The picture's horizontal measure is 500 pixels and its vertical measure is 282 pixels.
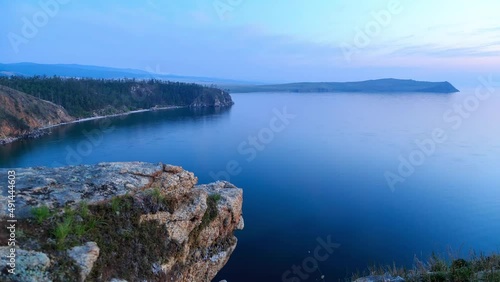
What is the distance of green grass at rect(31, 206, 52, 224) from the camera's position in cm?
816

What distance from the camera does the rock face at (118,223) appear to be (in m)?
7.73

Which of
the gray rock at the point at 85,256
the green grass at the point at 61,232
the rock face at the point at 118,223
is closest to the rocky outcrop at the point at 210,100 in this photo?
the rock face at the point at 118,223

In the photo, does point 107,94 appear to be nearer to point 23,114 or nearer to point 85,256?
point 23,114

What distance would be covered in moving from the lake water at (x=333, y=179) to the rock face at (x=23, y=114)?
547cm

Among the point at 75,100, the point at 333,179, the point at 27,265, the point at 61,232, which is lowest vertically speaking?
the point at 333,179

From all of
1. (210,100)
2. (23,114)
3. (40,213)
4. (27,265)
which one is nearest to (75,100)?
(23,114)

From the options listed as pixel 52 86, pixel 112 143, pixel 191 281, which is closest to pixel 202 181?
pixel 191 281

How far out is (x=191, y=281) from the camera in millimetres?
11953

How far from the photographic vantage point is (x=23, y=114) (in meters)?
70.0

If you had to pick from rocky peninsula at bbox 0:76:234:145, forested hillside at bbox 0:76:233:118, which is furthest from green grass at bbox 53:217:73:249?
forested hillside at bbox 0:76:233:118

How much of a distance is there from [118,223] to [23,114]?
75737 mm

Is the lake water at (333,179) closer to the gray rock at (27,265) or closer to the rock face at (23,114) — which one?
the rock face at (23,114)

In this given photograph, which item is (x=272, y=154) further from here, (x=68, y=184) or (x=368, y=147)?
(x=68, y=184)

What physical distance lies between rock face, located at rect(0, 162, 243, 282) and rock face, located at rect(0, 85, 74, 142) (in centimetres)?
6199
